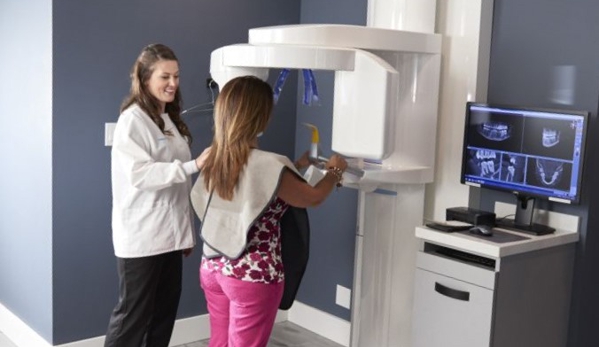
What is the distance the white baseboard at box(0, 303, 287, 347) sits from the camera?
336cm

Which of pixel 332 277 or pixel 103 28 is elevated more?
pixel 103 28

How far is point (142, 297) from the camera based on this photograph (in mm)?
2816

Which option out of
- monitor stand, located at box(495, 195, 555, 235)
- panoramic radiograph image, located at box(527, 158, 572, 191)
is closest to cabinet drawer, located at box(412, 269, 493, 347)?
monitor stand, located at box(495, 195, 555, 235)

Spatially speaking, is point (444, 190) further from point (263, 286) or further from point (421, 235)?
point (263, 286)

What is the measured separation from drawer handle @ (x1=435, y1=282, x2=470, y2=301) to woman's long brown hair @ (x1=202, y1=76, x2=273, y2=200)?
0.91m

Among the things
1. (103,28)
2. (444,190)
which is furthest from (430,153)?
(103,28)

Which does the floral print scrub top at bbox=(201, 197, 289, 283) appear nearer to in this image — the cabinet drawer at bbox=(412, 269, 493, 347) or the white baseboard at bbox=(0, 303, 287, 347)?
the cabinet drawer at bbox=(412, 269, 493, 347)

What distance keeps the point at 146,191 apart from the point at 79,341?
95cm

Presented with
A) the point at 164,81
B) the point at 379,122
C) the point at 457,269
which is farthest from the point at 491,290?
the point at 164,81

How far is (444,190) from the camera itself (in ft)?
10.3

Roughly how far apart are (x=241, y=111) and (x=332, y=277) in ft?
5.88

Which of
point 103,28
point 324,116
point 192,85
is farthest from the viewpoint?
point 324,116

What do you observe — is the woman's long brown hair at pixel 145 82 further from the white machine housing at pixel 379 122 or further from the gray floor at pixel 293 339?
the gray floor at pixel 293 339

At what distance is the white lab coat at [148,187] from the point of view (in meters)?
2.68
